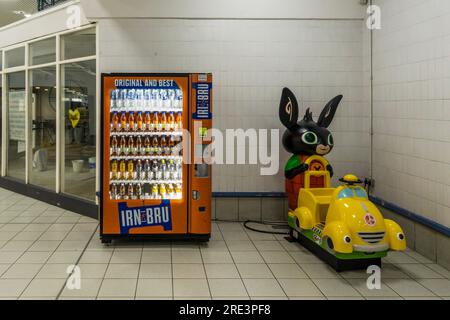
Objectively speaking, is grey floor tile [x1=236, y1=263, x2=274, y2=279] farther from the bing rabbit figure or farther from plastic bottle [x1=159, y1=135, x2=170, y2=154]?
plastic bottle [x1=159, y1=135, x2=170, y2=154]

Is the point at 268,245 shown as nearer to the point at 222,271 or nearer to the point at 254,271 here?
the point at 254,271

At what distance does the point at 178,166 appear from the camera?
199 inches

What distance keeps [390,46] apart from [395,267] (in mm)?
2652

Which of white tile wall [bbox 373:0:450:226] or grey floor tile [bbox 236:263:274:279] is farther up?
white tile wall [bbox 373:0:450:226]

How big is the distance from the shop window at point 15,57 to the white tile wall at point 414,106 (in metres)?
6.37

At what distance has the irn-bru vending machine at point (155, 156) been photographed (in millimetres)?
4906

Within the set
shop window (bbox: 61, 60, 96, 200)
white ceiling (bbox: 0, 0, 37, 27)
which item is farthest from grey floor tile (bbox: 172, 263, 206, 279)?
white ceiling (bbox: 0, 0, 37, 27)

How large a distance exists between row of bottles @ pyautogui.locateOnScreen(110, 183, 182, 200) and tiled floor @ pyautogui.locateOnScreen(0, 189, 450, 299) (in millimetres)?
564

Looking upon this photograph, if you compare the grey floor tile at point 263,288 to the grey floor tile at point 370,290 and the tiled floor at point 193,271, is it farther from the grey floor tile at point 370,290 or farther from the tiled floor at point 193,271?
the grey floor tile at point 370,290

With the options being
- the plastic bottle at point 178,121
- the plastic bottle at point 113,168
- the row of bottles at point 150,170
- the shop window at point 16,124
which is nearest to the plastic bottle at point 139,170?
the row of bottles at point 150,170

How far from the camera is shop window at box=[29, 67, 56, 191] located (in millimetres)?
7676

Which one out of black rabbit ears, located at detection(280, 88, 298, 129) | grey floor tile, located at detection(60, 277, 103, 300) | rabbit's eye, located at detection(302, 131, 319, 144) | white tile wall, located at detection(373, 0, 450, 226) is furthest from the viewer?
black rabbit ears, located at detection(280, 88, 298, 129)
